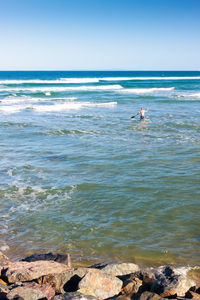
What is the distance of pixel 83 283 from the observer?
571cm

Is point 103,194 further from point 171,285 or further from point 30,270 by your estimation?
point 171,285

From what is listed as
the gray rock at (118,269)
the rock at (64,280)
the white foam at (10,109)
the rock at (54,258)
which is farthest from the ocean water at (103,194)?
the white foam at (10,109)

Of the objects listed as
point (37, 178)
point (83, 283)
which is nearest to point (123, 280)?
point (83, 283)

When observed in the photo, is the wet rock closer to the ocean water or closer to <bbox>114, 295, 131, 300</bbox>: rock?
<bbox>114, 295, 131, 300</bbox>: rock

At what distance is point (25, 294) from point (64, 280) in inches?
36.4

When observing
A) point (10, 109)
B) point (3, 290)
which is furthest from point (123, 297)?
point (10, 109)

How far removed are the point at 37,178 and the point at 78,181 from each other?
68.5 inches

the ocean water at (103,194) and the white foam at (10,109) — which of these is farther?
the white foam at (10,109)

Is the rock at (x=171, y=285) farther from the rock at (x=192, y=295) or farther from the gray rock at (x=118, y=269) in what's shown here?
the gray rock at (x=118, y=269)

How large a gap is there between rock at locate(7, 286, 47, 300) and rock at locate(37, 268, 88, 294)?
0.60 meters

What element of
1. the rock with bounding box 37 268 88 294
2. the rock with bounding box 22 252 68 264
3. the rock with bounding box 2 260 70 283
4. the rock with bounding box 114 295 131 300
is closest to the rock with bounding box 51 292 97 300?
the rock with bounding box 114 295 131 300

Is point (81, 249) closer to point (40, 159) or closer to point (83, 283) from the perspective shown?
point (83, 283)

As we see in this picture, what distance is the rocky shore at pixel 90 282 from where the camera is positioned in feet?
17.9

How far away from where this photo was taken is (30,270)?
621cm
